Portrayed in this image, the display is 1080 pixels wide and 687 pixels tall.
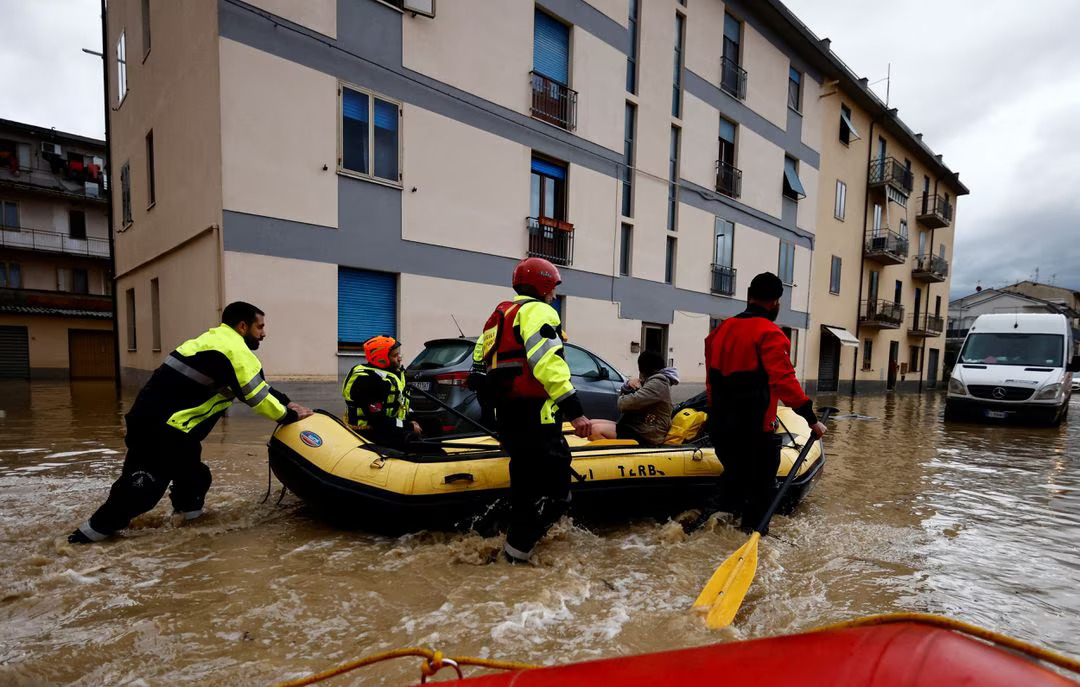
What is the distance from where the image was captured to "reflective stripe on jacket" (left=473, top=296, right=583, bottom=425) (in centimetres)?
284

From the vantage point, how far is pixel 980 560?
3492 millimetres

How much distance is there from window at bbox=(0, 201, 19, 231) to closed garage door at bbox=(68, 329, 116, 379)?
545cm

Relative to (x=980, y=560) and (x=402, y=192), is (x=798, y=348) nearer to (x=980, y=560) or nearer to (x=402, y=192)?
(x=402, y=192)

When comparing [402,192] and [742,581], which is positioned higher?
[402,192]

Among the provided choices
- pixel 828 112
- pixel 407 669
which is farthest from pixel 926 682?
pixel 828 112

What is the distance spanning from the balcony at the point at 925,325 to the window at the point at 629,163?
2034 centimetres

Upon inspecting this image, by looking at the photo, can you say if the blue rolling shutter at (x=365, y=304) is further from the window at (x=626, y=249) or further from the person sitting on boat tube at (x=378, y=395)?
the window at (x=626, y=249)

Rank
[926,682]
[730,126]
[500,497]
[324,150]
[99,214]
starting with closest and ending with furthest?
1. [926,682]
2. [500,497]
3. [324,150]
4. [730,126]
5. [99,214]

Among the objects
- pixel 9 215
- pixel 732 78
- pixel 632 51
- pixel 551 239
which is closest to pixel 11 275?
A: pixel 9 215

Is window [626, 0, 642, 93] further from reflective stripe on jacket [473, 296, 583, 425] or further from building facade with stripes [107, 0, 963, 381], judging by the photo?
reflective stripe on jacket [473, 296, 583, 425]

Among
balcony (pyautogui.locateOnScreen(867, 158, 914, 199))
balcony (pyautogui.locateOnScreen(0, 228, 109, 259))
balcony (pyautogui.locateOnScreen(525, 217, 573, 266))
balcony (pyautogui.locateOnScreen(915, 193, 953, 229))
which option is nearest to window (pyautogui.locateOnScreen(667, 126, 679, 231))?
balcony (pyautogui.locateOnScreen(525, 217, 573, 266))

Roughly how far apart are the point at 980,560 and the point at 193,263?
1083 cm

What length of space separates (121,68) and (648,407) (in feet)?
52.2

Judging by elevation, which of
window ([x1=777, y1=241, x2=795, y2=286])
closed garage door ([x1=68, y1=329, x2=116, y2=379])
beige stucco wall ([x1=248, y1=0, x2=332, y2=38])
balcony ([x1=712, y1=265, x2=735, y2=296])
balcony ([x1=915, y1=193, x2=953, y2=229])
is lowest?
closed garage door ([x1=68, y1=329, x2=116, y2=379])
